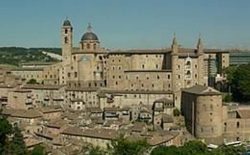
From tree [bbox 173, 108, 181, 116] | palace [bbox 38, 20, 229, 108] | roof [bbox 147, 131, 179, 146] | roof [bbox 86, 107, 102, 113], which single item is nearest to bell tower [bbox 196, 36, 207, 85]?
palace [bbox 38, 20, 229, 108]

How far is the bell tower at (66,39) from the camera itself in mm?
67125

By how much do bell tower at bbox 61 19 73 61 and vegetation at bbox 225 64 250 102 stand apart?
2092cm

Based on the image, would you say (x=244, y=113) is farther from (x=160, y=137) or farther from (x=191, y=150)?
(x=191, y=150)

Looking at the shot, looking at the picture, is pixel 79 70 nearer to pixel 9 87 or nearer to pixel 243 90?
pixel 9 87

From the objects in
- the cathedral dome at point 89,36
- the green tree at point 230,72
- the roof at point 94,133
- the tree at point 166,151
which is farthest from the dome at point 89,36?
the tree at point 166,151

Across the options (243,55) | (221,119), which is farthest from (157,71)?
(243,55)

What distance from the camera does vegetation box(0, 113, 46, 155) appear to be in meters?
35.5

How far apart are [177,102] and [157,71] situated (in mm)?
6371

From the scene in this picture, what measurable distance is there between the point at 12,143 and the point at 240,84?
29531 millimetres

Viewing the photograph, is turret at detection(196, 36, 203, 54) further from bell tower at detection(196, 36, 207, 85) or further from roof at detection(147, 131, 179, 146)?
roof at detection(147, 131, 179, 146)

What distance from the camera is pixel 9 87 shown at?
5941 cm

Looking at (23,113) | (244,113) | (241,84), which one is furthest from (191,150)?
(241,84)

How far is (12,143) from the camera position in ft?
119

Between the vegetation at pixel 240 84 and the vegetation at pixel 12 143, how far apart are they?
90.0ft
